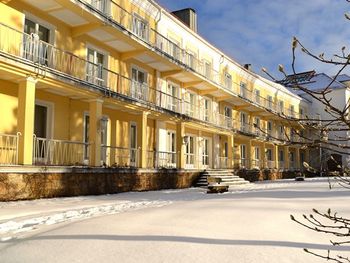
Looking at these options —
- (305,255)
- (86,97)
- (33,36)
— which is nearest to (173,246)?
(305,255)

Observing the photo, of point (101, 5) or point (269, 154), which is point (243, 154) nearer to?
point (269, 154)

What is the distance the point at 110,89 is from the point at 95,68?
3.84 ft

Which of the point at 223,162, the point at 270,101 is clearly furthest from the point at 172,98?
the point at 270,101

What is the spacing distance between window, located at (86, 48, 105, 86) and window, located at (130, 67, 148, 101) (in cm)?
167

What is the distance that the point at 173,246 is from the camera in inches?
214

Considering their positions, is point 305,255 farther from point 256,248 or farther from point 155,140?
point 155,140

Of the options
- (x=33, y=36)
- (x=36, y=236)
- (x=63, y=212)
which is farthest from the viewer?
(x=33, y=36)

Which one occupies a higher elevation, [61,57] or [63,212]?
[61,57]

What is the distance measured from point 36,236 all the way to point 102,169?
352 inches

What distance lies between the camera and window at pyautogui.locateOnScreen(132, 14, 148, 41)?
19023 mm

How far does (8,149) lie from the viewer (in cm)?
1303

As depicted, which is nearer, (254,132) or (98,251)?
(98,251)

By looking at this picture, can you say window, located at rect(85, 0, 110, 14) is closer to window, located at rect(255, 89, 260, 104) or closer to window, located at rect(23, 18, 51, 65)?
window, located at rect(23, 18, 51, 65)

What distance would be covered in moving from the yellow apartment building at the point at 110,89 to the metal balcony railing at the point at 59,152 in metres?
0.04
